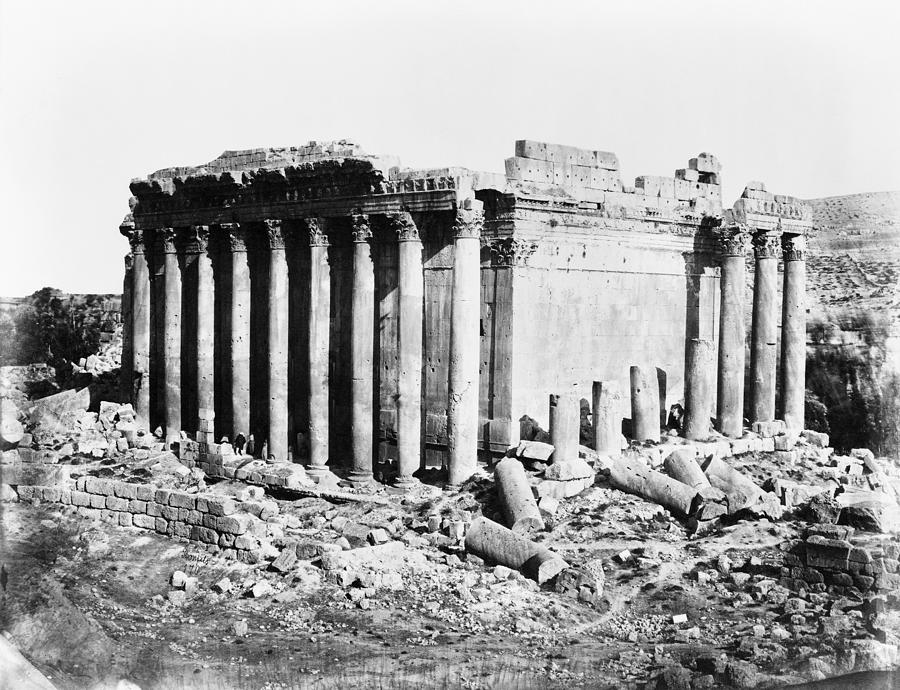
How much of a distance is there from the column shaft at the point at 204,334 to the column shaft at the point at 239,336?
1232 mm

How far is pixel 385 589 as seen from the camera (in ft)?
60.5

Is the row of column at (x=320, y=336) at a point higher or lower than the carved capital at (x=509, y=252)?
lower

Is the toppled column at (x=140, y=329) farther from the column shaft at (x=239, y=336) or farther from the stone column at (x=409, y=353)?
the stone column at (x=409, y=353)

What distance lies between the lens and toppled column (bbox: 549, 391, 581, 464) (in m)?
24.3

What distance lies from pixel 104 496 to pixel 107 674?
314 inches

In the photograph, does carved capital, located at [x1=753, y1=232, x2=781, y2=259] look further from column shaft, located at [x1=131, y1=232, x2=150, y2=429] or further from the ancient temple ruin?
column shaft, located at [x1=131, y1=232, x2=150, y2=429]

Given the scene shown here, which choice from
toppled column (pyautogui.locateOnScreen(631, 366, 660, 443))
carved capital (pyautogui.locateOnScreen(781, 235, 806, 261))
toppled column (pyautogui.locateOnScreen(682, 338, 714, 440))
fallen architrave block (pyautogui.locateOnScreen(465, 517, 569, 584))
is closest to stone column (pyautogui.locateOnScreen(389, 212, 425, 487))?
fallen architrave block (pyautogui.locateOnScreen(465, 517, 569, 584))

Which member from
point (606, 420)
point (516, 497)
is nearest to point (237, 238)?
point (606, 420)

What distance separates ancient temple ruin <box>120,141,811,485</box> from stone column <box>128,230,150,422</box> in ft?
0.16

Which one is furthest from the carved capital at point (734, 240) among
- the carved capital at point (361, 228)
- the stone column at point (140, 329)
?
the stone column at point (140, 329)

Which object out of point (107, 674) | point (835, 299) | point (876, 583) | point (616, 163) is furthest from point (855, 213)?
point (107, 674)

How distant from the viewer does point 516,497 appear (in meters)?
22.0

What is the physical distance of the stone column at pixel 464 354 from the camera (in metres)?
24.1

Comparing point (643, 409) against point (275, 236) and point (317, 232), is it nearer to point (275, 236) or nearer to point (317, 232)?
point (317, 232)
